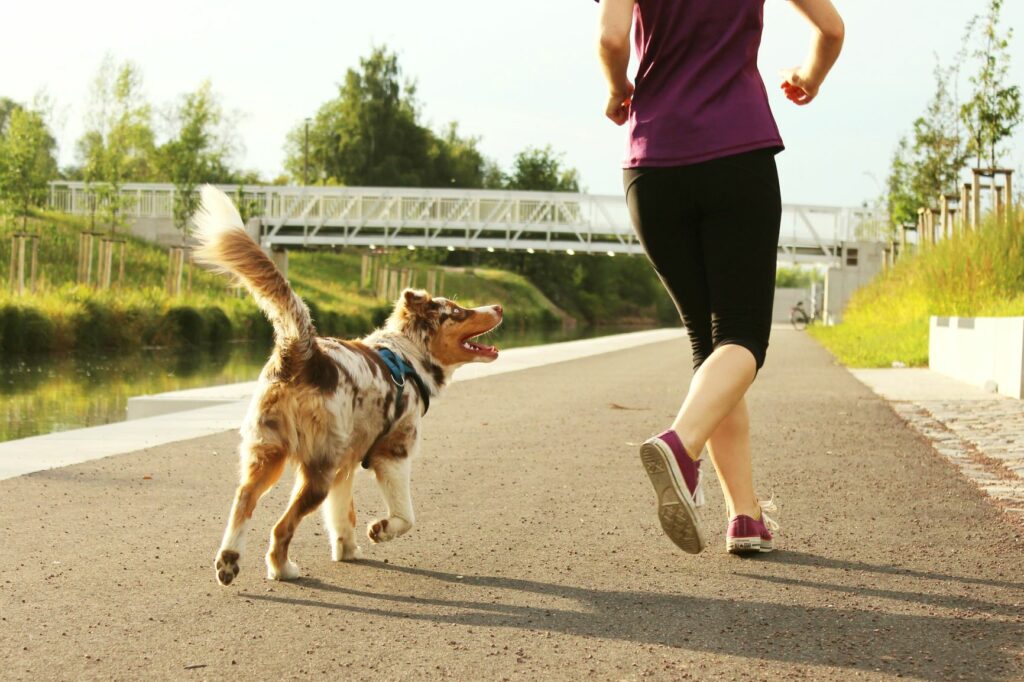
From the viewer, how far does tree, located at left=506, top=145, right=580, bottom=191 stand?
117125 mm

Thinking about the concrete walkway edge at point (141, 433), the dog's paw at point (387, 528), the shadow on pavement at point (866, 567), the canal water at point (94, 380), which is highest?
the dog's paw at point (387, 528)

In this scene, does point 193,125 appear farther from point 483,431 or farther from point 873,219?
point 483,431

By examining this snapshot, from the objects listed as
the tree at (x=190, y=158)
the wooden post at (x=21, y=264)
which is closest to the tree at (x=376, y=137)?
the tree at (x=190, y=158)

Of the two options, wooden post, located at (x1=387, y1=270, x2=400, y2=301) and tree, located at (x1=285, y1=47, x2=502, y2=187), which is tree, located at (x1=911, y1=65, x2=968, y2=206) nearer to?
wooden post, located at (x1=387, y1=270, x2=400, y2=301)

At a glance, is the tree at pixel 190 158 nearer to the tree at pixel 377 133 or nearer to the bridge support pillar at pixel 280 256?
the bridge support pillar at pixel 280 256

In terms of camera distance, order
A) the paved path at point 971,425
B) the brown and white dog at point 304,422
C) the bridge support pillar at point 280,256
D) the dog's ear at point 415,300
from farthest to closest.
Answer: the bridge support pillar at point 280,256, the paved path at point 971,425, the dog's ear at point 415,300, the brown and white dog at point 304,422

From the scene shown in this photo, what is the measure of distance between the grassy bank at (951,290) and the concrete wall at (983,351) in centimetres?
36

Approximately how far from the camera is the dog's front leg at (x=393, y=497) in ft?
15.1

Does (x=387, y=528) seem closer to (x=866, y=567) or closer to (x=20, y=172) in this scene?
(x=866, y=567)

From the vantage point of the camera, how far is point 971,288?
55.6 feet

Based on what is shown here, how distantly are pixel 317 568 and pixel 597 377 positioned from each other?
1217cm

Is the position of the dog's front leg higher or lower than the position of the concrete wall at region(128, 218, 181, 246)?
lower

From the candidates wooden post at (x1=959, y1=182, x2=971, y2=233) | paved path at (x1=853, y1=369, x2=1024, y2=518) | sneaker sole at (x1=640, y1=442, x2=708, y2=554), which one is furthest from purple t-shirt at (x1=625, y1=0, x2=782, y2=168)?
wooden post at (x1=959, y1=182, x2=971, y2=233)

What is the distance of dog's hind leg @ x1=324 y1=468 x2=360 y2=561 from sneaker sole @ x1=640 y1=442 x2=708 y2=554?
1.26 m
